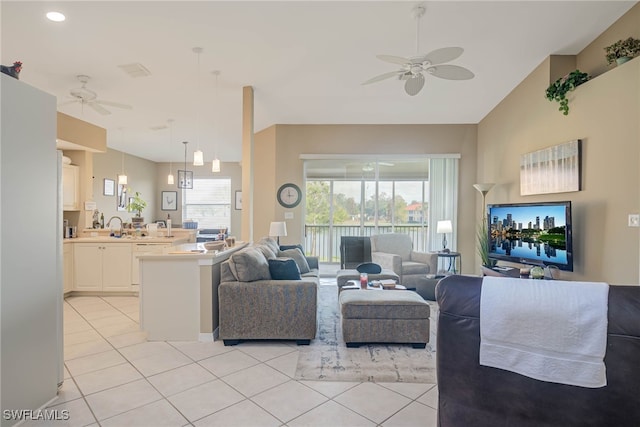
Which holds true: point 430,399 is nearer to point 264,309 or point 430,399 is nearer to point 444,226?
point 264,309

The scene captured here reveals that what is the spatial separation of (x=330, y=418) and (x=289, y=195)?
15.4 feet

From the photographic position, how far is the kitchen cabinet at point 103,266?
4992 millimetres

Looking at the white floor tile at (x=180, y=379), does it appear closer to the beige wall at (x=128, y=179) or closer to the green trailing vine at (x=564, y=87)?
the green trailing vine at (x=564, y=87)

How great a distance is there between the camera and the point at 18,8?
2887 millimetres

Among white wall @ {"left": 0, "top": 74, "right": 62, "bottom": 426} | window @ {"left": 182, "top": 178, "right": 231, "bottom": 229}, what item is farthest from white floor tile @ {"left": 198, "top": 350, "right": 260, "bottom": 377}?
window @ {"left": 182, "top": 178, "right": 231, "bottom": 229}

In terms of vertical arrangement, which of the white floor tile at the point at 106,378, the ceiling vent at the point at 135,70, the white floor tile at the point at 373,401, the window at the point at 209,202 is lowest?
the white floor tile at the point at 106,378

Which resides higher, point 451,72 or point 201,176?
point 451,72

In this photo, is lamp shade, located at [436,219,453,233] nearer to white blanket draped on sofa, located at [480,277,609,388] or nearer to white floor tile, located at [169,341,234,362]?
white floor tile, located at [169,341,234,362]

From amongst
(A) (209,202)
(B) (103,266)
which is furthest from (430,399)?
(A) (209,202)

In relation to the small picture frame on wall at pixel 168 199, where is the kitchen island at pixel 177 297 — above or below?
below

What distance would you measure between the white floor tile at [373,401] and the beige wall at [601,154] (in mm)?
2642

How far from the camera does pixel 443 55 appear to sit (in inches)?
111

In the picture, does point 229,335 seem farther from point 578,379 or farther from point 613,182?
point 613,182

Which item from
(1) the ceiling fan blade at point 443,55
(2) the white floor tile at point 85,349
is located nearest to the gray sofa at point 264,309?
(2) the white floor tile at point 85,349
